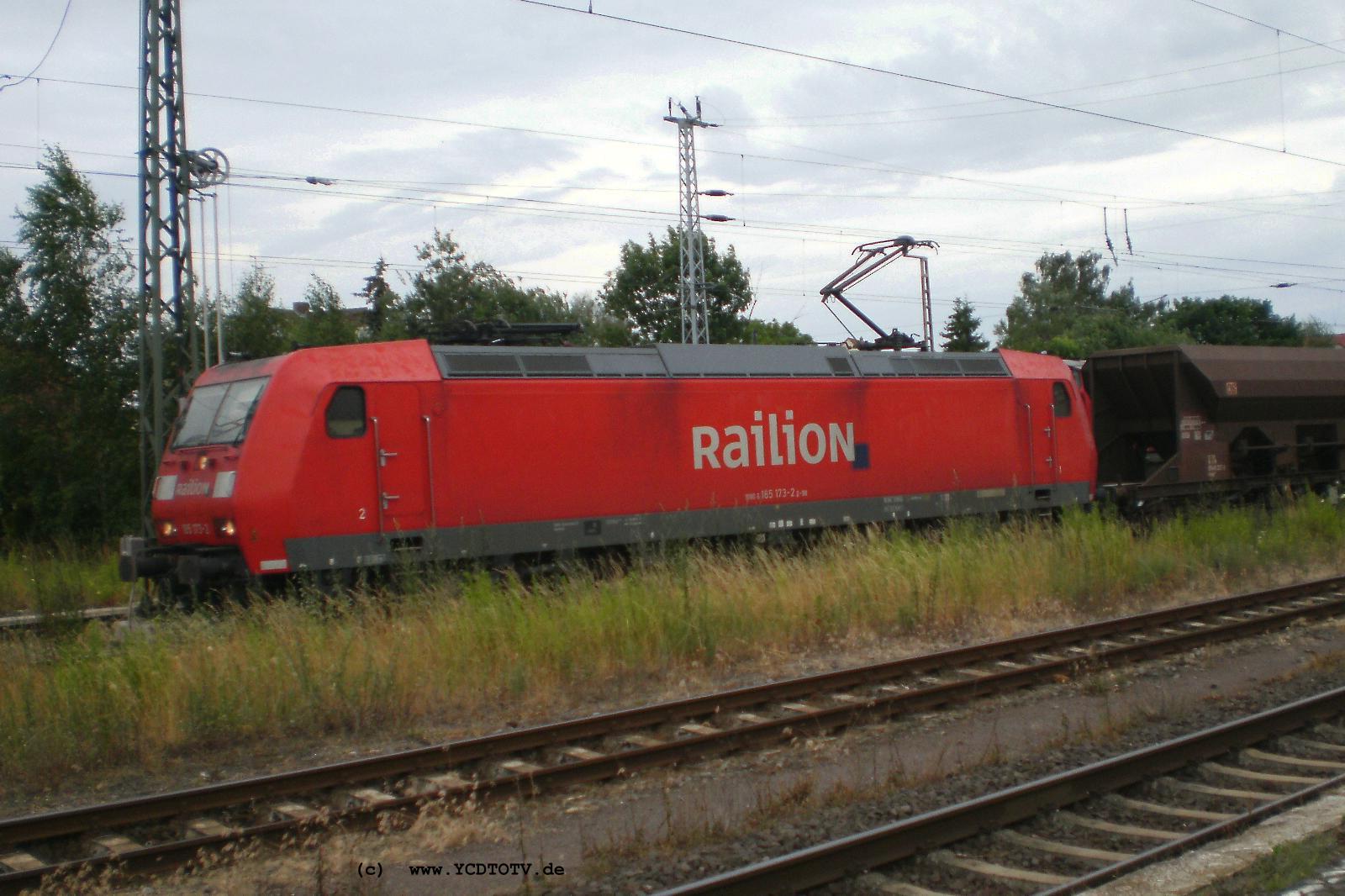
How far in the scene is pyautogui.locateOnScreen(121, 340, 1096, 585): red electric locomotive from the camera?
10.6 m

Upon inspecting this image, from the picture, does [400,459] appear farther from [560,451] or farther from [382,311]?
[382,311]

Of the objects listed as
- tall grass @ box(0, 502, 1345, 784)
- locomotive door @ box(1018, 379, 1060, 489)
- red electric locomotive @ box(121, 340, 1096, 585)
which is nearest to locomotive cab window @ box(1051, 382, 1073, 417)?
locomotive door @ box(1018, 379, 1060, 489)

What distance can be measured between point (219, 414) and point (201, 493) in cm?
91

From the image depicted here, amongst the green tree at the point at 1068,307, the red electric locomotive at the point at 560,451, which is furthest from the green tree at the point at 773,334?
the red electric locomotive at the point at 560,451

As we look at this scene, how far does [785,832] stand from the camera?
5.59m

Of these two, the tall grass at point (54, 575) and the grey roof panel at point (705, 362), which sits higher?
the grey roof panel at point (705, 362)

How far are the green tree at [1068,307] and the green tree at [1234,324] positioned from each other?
1429 mm

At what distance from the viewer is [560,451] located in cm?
1223

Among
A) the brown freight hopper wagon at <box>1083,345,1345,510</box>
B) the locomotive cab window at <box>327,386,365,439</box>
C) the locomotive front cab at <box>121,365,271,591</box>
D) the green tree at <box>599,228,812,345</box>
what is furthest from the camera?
the green tree at <box>599,228,812,345</box>

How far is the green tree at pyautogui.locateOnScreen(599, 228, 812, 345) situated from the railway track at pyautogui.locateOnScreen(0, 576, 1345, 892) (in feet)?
104

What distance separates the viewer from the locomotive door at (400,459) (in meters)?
11.0

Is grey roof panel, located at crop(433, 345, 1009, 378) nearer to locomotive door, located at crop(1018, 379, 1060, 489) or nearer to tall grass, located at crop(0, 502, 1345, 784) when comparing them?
locomotive door, located at crop(1018, 379, 1060, 489)

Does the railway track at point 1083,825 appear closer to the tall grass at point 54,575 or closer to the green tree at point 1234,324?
the tall grass at point 54,575

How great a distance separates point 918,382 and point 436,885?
11567 mm
